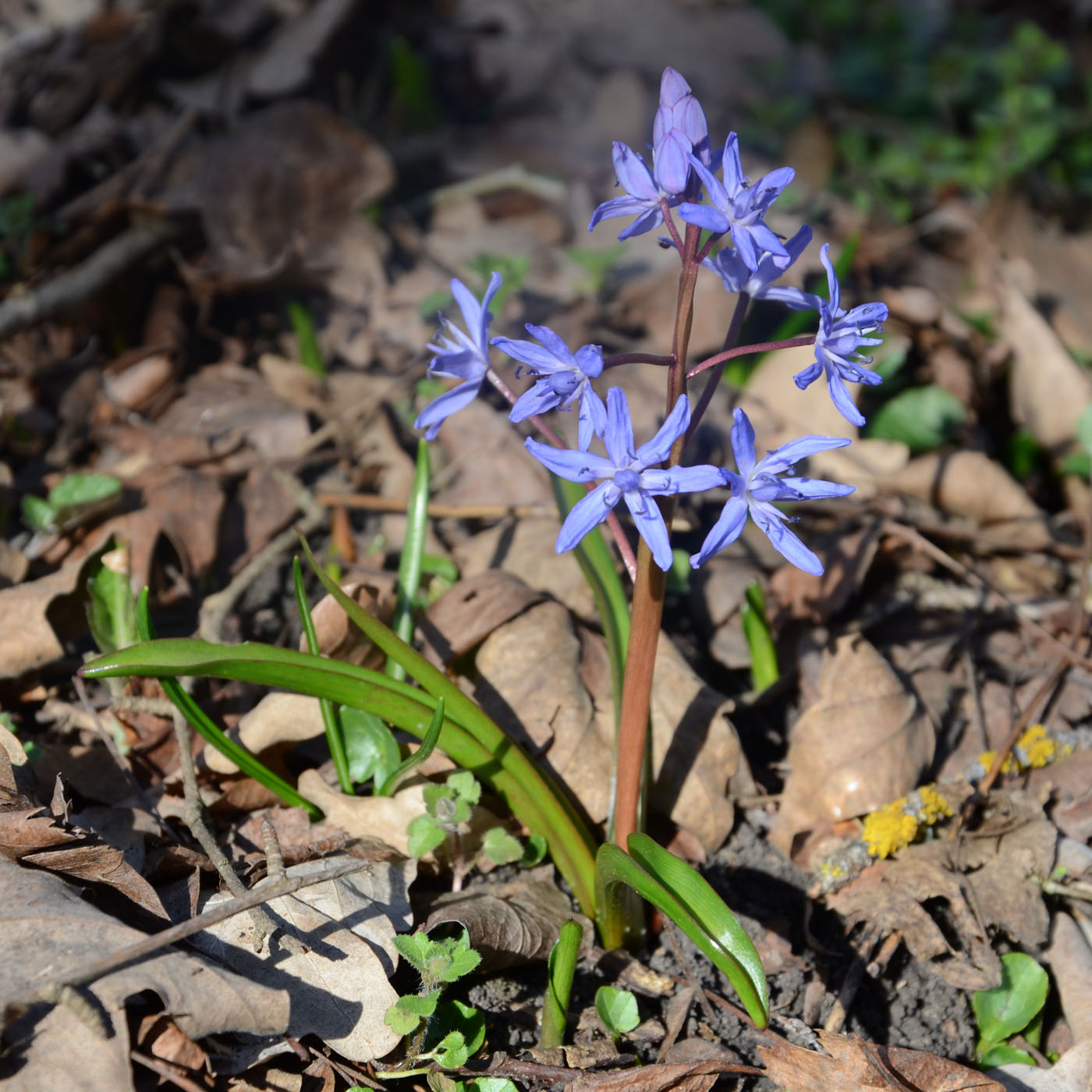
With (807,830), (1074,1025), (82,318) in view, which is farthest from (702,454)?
(82,318)

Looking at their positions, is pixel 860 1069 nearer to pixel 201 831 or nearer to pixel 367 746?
pixel 367 746

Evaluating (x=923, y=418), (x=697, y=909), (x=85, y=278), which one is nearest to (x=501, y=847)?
(x=697, y=909)

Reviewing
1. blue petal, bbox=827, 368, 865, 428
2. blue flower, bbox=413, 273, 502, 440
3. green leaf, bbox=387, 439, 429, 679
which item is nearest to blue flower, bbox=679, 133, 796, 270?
blue petal, bbox=827, 368, 865, 428

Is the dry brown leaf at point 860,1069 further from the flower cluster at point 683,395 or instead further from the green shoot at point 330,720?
the green shoot at point 330,720

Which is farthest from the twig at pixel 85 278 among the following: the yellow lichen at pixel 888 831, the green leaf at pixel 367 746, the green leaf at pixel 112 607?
the yellow lichen at pixel 888 831

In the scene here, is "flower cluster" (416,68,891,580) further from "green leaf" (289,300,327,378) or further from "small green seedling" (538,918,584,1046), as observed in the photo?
"green leaf" (289,300,327,378)

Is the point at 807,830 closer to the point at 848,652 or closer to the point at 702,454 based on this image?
the point at 848,652

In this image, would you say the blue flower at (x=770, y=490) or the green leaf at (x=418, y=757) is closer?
the blue flower at (x=770, y=490)
